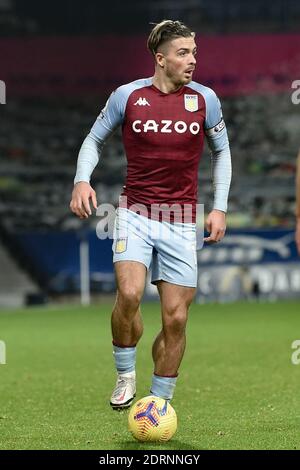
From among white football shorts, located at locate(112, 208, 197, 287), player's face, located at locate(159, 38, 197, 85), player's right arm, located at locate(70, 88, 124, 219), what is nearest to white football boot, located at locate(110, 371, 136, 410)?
white football shorts, located at locate(112, 208, 197, 287)

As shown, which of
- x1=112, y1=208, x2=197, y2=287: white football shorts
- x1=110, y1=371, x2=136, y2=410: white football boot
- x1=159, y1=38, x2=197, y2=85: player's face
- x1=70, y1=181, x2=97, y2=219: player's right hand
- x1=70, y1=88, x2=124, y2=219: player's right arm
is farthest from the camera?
x1=110, y1=371, x2=136, y2=410: white football boot

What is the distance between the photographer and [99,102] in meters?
29.5

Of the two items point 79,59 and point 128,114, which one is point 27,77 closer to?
point 79,59

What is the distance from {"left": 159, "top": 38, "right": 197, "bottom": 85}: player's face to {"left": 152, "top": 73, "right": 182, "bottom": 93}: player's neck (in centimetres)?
8

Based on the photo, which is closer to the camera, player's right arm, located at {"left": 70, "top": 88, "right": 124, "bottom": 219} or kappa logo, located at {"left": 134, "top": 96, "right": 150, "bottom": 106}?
player's right arm, located at {"left": 70, "top": 88, "right": 124, "bottom": 219}

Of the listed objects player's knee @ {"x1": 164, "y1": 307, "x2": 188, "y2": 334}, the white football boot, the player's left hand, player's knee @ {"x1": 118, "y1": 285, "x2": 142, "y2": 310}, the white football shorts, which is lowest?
the white football boot

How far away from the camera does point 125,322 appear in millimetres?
7559

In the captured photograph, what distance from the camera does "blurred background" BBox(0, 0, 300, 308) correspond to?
87.5ft

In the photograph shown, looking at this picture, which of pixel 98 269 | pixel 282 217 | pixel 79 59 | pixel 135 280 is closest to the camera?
pixel 135 280

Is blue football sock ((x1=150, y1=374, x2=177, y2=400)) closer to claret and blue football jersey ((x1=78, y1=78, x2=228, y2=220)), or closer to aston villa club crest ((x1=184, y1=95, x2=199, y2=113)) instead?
claret and blue football jersey ((x1=78, y1=78, x2=228, y2=220))

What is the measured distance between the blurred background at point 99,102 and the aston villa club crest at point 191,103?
18.0 metres

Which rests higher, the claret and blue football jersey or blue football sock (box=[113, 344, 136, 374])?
the claret and blue football jersey
